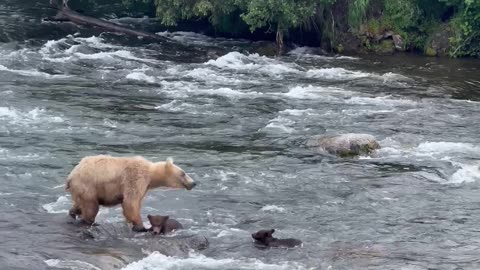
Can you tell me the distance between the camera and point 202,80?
29.9 metres

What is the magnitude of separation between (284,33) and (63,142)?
16.9 meters

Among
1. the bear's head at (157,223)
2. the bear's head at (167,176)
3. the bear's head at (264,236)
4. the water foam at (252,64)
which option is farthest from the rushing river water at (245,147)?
the bear's head at (167,176)

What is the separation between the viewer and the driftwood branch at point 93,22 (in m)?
37.4

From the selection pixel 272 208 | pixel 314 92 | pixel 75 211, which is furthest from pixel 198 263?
pixel 314 92

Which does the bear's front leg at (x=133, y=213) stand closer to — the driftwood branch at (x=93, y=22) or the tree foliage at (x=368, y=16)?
A: the tree foliage at (x=368, y=16)

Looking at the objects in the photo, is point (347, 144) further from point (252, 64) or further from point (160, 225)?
point (252, 64)

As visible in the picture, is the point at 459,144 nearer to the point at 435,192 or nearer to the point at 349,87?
the point at 435,192

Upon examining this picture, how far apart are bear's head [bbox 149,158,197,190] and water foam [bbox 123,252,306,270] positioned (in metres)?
1.44

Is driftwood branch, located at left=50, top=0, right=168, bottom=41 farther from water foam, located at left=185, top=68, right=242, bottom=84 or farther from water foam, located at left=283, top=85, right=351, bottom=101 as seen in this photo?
water foam, located at left=283, top=85, right=351, bottom=101

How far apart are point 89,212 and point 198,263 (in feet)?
6.15

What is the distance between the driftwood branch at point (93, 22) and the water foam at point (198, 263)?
80.6ft

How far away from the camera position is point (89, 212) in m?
13.6

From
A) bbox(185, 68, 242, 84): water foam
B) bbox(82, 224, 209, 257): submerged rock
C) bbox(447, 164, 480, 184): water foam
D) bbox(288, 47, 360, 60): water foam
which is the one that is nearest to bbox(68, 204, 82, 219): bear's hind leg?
bbox(82, 224, 209, 257): submerged rock

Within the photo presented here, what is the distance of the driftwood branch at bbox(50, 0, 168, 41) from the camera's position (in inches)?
1474
